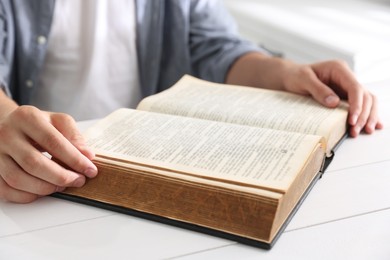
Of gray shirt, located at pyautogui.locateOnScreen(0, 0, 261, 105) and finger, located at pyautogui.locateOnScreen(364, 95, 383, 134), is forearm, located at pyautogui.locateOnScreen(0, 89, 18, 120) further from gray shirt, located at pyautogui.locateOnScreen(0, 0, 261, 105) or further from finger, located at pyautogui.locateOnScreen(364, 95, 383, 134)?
finger, located at pyautogui.locateOnScreen(364, 95, 383, 134)

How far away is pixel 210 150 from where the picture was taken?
1.83ft

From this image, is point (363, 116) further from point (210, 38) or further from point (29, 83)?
point (29, 83)

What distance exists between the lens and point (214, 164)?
0.52m

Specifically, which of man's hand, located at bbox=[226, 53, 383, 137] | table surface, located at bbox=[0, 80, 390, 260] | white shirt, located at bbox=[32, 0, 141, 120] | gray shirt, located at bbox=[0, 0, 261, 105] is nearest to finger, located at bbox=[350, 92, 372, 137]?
man's hand, located at bbox=[226, 53, 383, 137]

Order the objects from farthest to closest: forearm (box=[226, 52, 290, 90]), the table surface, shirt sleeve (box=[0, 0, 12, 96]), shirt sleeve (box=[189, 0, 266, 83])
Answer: shirt sleeve (box=[189, 0, 266, 83]), shirt sleeve (box=[0, 0, 12, 96]), forearm (box=[226, 52, 290, 90]), the table surface

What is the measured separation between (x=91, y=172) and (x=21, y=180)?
72mm

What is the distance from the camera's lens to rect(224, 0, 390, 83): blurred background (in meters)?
1.16

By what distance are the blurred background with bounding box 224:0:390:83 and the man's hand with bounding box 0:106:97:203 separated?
78 centimetres

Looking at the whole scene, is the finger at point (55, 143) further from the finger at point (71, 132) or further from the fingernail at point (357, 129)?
the fingernail at point (357, 129)

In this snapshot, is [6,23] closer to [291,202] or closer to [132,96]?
[132,96]

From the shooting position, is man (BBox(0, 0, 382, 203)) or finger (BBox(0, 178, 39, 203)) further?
man (BBox(0, 0, 382, 203))

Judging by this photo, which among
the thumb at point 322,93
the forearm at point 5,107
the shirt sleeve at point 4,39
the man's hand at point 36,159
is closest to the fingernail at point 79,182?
the man's hand at point 36,159

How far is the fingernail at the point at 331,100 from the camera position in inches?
28.4

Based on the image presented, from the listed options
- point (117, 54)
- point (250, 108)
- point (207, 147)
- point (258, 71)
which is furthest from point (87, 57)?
point (207, 147)
